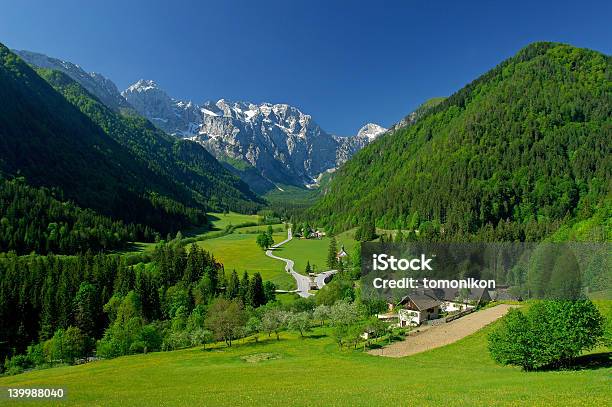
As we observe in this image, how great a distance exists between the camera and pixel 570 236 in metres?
133

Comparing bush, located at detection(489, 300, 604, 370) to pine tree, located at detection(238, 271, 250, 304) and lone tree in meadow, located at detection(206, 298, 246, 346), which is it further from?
pine tree, located at detection(238, 271, 250, 304)

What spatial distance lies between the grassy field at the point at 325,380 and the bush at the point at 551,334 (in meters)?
2.14

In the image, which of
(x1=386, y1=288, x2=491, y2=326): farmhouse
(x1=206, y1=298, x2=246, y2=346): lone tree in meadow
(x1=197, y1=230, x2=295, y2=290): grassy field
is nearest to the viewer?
(x1=206, y1=298, x2=246, y2=346): lone tree in meadow

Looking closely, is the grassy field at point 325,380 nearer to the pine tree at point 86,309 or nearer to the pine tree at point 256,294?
the pine tree at point 86,309

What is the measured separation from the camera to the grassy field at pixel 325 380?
85.3 ft

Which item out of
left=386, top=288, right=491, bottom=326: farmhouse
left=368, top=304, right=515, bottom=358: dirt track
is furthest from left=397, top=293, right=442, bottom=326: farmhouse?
left=368, top=304, right=515, bottom=358: dirt track

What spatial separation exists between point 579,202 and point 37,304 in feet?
776

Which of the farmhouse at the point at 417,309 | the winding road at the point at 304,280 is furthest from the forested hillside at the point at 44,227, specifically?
the farmhouse at the point at 417,309

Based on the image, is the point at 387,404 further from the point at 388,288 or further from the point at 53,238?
the point at 53,238

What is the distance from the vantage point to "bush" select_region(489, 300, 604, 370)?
123ft

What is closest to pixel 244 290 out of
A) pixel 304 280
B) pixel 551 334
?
pixel 304 280

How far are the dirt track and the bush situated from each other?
22.4 meters

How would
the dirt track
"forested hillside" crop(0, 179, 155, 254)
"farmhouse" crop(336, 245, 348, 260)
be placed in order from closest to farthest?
the dirt track → "forested hillside" crop(0, 179, 155, 254) → "farmhouse" crop(336, 245, 348, 260)

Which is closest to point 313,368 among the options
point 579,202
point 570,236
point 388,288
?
point 388,288
